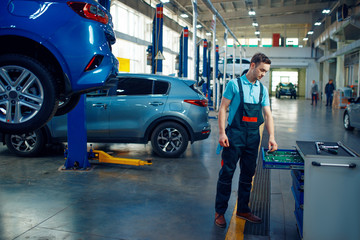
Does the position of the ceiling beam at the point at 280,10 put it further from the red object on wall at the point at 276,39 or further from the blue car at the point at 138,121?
the blue car at the point at 138,121

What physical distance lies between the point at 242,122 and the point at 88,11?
176cm

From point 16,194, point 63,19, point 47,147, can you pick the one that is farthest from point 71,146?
point 63,19

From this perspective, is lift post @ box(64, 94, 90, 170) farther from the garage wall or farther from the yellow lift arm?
the garage wall

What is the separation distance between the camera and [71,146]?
5684mm

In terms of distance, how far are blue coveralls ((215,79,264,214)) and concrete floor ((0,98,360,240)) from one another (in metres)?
0.41

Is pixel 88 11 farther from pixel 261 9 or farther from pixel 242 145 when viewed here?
pixel 261 9

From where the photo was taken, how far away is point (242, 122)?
3486 millimetres

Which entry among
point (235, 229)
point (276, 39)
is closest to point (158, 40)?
point (235, 229)

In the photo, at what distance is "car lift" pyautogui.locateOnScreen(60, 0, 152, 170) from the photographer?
18.1 ft

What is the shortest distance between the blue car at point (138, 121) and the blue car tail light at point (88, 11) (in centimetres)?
335

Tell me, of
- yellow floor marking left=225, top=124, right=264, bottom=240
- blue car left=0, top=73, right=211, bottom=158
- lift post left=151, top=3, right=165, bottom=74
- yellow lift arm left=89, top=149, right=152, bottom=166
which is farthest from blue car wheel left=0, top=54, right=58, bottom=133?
lift post left=151, top=3, right=165, bottom=74

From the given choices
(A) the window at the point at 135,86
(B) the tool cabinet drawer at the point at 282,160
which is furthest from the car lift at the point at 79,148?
(B) the tool cabinet drawer at the point at 282,160

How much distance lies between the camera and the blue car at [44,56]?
2869 millimetres

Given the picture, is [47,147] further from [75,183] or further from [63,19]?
[63,19]
